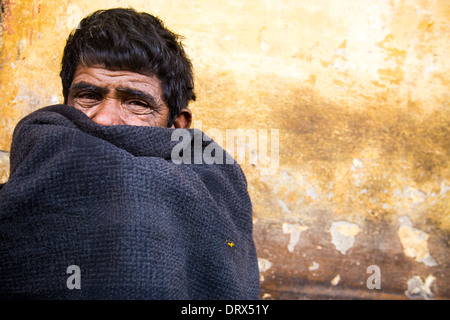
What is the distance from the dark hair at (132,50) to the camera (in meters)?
1.37

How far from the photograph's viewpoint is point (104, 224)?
88 cm

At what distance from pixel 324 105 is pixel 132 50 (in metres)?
1.21

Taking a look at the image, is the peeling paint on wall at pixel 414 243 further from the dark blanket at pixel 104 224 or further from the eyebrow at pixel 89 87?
the eyebrow at pixel 89 87

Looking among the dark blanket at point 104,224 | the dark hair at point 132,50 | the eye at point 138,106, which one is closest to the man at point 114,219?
the dark blanket at point 104,224

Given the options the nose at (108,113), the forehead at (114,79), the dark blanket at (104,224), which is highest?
the forehead at (114,79)

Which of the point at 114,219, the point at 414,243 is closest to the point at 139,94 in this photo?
the point at 114,219

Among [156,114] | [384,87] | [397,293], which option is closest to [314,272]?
[397,293]

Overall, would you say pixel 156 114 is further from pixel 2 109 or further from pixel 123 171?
pixel 2 109

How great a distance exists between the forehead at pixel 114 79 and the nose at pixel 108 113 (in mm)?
56

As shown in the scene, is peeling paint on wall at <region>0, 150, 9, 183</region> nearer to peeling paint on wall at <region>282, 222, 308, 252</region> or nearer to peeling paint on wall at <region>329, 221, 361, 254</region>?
peeling paint on wall at <region>282, 222, 308, 252</region>

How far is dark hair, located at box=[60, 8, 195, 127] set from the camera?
1.37 m

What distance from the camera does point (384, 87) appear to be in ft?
7.14

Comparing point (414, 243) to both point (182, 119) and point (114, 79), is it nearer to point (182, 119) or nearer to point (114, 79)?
point (182, 119)

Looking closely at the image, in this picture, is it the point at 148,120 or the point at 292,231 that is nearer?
the point at 148,120
